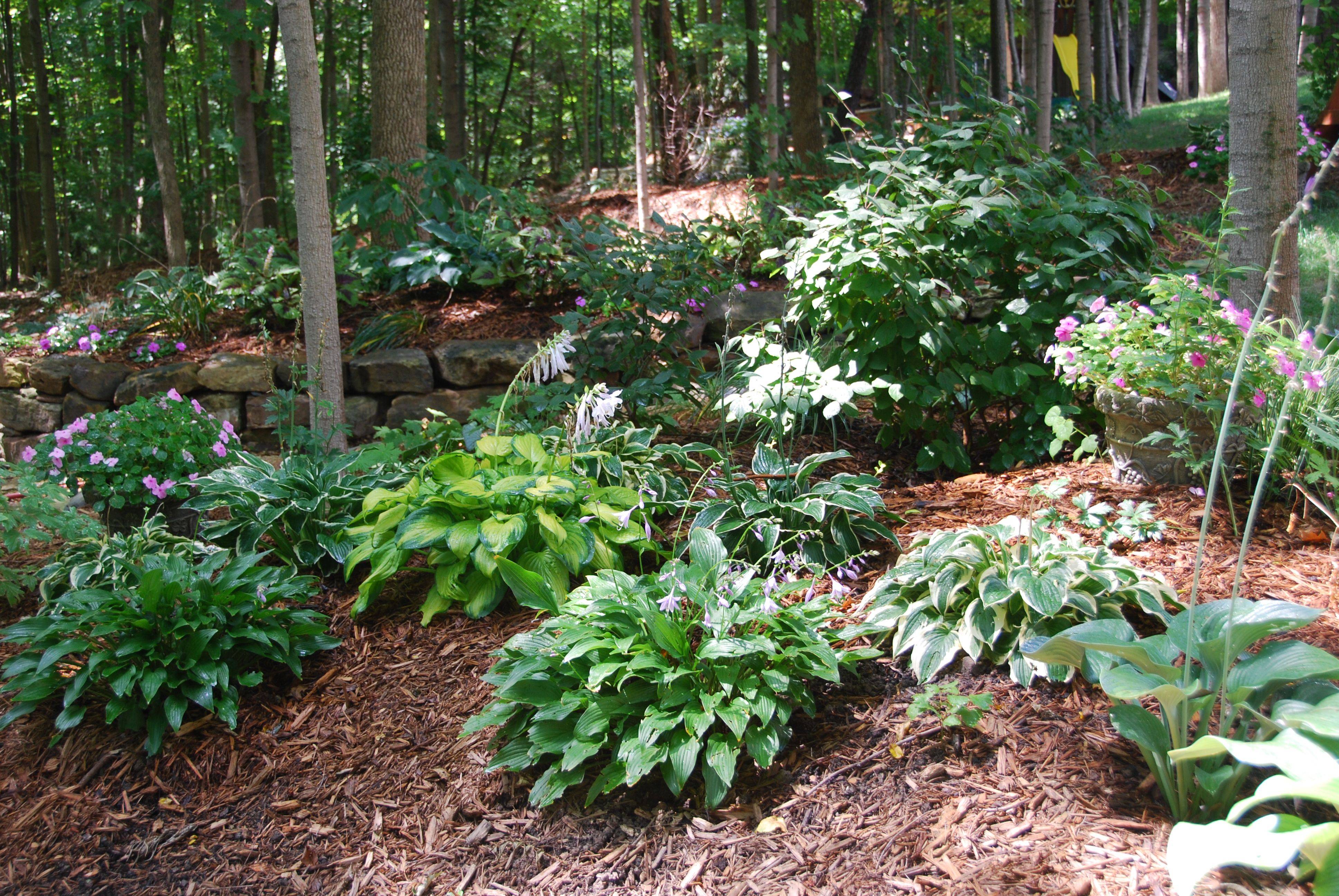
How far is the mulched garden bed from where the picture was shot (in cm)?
176

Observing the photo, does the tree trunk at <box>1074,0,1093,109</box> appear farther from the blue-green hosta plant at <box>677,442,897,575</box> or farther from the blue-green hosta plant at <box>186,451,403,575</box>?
the blue-green hosta plant at <box>186,451,403,575</box>

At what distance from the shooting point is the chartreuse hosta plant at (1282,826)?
123 centimetres

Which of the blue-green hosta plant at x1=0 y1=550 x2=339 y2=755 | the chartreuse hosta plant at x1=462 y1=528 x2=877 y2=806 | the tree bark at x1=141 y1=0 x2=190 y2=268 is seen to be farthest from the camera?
the tree bark at x1=141 y1=0 x2=190 y2=268

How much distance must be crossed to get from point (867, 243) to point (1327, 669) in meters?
2.14

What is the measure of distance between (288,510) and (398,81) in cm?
433

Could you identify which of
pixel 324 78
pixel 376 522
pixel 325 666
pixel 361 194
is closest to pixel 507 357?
pixel 361 194

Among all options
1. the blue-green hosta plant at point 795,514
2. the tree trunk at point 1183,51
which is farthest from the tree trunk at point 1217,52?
the blue-green hosta plant at point 795,514

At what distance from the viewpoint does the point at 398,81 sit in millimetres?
6266

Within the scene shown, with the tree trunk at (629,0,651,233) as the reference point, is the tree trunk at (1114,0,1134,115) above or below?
above

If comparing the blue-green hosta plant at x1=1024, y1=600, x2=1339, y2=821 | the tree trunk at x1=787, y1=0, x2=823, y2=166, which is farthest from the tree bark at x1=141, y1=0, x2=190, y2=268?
the blue-green hosta plant at x1=1024, y1=600, x2=1339, y2=821

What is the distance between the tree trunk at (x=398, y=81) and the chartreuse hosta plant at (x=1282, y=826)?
20.1 ft

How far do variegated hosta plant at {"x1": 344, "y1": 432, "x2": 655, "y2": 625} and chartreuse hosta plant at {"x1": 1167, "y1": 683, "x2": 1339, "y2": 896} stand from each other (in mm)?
1573

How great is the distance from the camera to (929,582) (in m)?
2.38

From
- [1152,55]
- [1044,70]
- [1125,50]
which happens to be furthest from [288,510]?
[1152,55]
